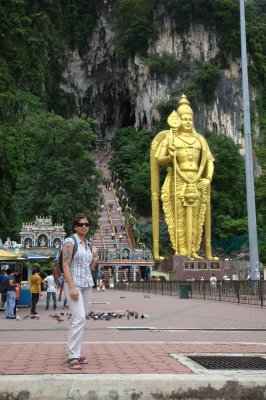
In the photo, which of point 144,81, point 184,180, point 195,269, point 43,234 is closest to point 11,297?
point 43,234

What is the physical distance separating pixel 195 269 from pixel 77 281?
28.3m

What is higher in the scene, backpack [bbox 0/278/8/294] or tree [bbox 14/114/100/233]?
tree [bbox 14/114/100/233]

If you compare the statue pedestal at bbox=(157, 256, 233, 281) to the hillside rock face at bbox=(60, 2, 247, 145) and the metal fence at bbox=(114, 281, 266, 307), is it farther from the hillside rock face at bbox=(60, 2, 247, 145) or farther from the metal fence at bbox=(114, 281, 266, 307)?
the hillside rock face at bbox=(60, 2, 247, 145)

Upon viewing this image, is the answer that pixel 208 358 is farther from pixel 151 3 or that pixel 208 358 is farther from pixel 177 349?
pixel 151 3

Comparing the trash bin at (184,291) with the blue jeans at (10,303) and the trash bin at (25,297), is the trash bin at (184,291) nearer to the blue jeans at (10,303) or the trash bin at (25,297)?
the trash bin at (25,297)

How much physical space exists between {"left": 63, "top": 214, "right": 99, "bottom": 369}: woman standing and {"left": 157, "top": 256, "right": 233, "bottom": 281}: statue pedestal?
27.1 metres

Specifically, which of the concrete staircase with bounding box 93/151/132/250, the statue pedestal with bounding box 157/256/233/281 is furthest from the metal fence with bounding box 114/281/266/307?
the concrete staircase with bounding box 93/151/132/250

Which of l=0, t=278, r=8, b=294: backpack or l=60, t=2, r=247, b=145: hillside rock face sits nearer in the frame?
l=0, t=278, r=8, b=294: backpack

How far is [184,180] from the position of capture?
3462 cm

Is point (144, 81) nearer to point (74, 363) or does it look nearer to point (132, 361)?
point (132, 361)

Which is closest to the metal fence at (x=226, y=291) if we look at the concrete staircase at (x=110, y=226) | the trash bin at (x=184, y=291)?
the trash bin at (x=184, y=291)

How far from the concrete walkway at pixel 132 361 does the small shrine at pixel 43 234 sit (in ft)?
74.5

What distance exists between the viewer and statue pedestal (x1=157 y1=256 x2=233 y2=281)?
32.4 m

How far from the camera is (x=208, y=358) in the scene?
221 inches
